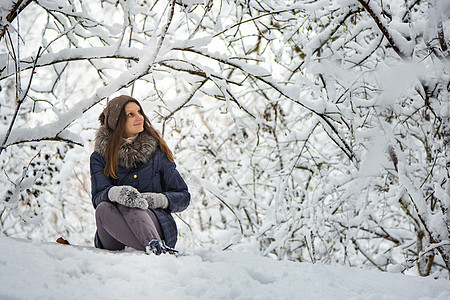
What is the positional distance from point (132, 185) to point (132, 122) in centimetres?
41

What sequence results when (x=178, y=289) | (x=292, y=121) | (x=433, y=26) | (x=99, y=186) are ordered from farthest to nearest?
(x=292, y=121) < (x=99, y=186) < (x=433, y=26) < (x=178, y=289)

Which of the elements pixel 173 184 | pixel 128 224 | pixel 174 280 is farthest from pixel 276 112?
pixel 174 280

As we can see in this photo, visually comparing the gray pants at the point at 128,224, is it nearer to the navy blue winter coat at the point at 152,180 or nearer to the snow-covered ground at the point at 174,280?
the navy blue winter coat at the point at 152,180

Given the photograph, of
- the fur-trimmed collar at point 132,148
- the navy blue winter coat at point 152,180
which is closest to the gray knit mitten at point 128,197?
the navy blue winter coat at point 152,180

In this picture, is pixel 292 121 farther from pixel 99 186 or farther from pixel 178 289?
pixel 178 289

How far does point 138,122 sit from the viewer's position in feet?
8.91

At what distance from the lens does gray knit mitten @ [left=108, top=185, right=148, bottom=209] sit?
238 cm

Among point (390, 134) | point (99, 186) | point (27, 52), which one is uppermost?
point (27, 52)

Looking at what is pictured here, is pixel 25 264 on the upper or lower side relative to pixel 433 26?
lower

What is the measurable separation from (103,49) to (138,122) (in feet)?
1.68

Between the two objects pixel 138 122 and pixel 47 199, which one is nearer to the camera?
pixel 138 122

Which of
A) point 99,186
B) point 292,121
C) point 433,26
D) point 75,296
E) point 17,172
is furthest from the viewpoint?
point 17,172

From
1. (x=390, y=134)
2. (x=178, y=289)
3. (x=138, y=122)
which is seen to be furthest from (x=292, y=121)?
(x=178, y=289)

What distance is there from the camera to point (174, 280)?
1734 millimetres
